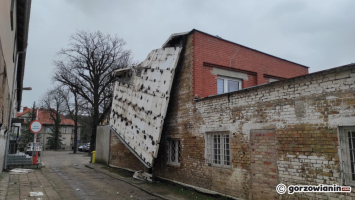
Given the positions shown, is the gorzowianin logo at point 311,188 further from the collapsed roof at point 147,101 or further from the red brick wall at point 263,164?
the collapsed roof at point 147,101

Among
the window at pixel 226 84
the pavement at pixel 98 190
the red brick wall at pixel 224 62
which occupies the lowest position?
the pavement at pixel 98 190

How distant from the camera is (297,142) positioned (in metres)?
5.36

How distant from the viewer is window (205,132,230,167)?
728cm

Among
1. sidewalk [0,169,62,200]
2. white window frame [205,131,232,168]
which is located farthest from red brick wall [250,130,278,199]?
sidewalk [0,169,62,200]

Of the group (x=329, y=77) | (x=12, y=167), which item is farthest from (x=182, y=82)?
(x=12, y=167)

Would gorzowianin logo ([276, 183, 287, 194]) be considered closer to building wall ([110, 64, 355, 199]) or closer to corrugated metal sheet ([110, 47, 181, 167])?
building wall ([110, 64, 355, 199])

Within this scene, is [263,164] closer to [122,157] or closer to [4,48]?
[4,48]

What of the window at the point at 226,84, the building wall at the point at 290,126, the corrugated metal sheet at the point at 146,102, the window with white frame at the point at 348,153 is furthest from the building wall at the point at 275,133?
the window at the point at 226,84

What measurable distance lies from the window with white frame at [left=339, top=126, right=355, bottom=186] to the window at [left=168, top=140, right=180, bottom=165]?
566 centimetres

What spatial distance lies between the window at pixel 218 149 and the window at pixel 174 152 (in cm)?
181

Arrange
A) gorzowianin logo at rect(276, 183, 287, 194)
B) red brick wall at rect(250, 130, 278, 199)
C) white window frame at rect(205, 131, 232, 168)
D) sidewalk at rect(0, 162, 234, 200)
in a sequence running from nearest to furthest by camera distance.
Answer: gorzowianin logo at rect(276, 183, 287, 194) < red brick wall at rect(250, 130, 278, 199) < white window frame at rect(205, 131, 232, 168) < sidewalk at rect(0, 162, 234, 200)

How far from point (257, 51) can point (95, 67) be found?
20.9 metres

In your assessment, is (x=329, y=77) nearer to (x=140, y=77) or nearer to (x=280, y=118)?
(x=280, y=118)

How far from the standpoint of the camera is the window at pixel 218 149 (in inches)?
287
